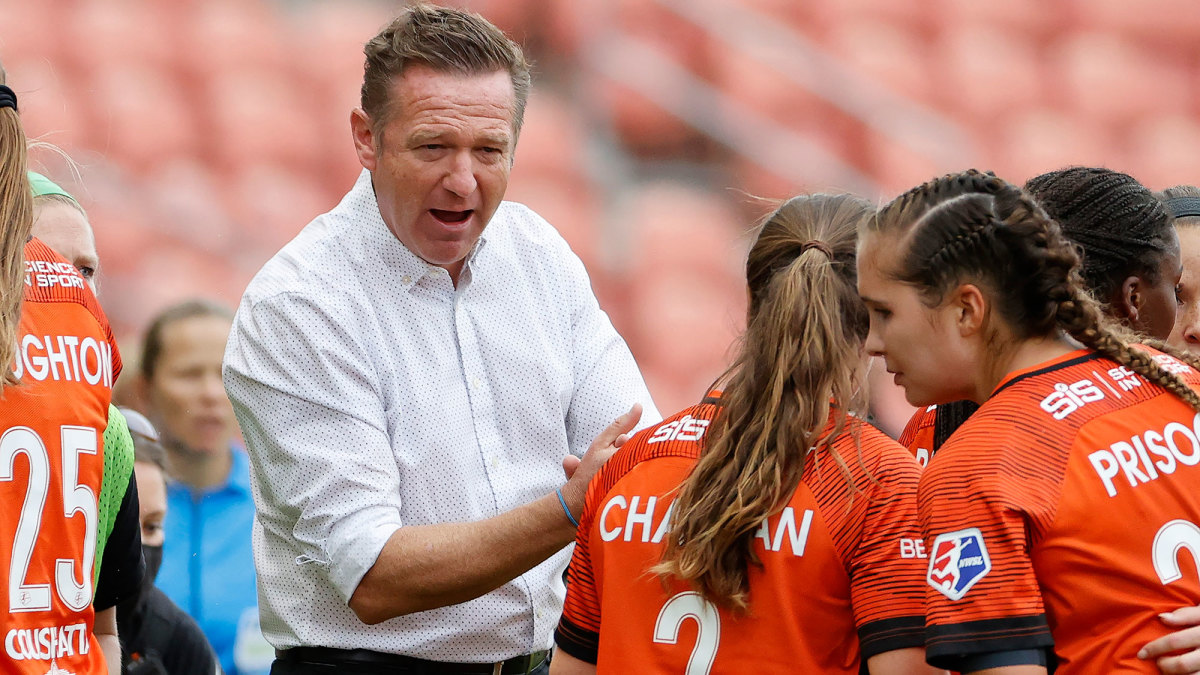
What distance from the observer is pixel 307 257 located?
2.16 meters

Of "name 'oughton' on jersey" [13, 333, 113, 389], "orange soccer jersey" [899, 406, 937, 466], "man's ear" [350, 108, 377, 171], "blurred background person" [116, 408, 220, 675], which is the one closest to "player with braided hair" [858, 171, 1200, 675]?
"orange soccer jersey" [899, 406, 937, 466]

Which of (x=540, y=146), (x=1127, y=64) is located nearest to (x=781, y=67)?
(x=540, y=146)

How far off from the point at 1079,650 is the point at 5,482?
1.33 meters

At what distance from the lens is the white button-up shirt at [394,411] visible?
205 cm

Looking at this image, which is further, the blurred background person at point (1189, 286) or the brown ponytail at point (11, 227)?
the blurred background person at point (1189, 286)

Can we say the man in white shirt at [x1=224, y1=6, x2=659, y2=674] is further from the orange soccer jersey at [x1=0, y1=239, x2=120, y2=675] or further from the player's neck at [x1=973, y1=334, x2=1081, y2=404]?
the player's neck at [x1=973, y1=334, x2=1081, y2=404]

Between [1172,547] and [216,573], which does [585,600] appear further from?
[216,573]

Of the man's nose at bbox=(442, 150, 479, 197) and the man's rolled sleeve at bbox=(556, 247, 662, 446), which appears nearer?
the man's nose at bbox=(442, 150, 479, 197)

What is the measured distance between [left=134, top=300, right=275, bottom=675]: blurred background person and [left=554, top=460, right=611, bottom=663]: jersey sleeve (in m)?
2.12

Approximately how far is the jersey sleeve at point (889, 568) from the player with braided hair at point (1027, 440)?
8 cm

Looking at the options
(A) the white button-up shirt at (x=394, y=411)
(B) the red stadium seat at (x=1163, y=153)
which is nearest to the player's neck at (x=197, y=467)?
(A) the white button-up shirt at (x=394, y=411)

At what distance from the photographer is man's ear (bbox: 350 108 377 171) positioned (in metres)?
2.24

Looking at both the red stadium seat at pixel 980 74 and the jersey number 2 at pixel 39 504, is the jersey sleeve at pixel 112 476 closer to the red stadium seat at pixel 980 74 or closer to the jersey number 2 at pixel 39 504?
the jersey number 2 at pixel 39 504

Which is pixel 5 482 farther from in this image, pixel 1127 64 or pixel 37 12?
pixel 1127 64
